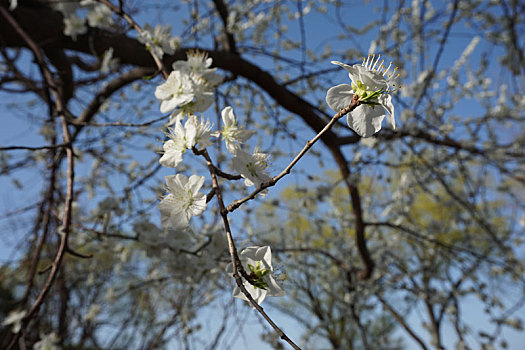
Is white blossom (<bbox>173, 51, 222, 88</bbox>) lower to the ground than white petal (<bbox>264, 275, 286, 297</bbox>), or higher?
higher

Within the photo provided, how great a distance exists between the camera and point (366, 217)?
341 cm

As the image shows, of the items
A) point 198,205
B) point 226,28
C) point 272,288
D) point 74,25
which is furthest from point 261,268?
point 226,28

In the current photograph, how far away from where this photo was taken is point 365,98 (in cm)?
47

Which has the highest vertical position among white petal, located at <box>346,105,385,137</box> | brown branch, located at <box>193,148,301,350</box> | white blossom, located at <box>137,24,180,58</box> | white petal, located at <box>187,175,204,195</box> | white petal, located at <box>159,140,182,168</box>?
white blossom, located at <box>137,24,180,58</box>

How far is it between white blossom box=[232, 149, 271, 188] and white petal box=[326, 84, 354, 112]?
15 centimetres

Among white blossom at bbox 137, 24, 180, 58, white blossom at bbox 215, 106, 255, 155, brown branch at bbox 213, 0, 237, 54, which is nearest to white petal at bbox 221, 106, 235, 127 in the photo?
white blossom at bbox 215, 106, 255, 155

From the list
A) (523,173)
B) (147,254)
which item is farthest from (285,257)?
(523,173)

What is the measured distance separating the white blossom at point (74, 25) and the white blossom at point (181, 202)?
124cm

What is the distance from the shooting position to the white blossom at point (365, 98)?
464 millimetres

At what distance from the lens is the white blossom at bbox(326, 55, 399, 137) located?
464 millimetres

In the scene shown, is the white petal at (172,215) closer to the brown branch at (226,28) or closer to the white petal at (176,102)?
the white petal at (176,102)

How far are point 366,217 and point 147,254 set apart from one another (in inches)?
107

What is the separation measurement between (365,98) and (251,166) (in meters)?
0.21

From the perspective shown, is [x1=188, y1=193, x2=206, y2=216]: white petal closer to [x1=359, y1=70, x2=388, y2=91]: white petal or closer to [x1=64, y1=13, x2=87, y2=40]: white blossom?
[x1=359, y1=70, x2=388, y2=91]: white petal
